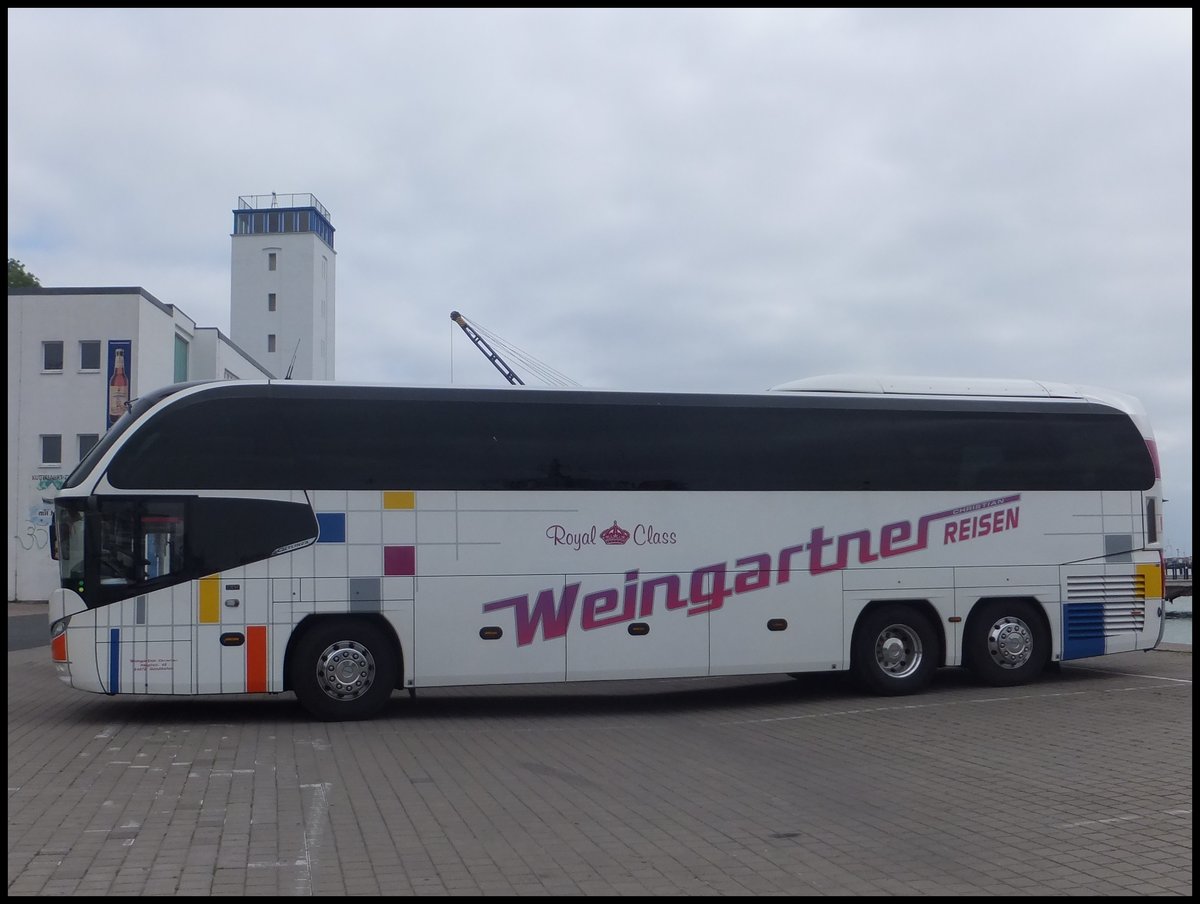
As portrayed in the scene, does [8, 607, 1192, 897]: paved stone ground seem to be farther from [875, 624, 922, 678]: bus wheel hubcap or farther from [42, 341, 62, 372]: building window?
[42, 341, 62, 372]: building window

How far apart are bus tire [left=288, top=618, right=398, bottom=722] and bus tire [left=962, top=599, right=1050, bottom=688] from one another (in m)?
7.11

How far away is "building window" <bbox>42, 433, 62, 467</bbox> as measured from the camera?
127 ft

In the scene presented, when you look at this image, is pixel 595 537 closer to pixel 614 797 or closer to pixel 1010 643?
pixel 614 797

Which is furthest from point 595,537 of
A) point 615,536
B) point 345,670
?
point 345,670

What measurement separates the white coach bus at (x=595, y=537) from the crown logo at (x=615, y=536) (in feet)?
0.16

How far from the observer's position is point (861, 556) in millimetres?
14445

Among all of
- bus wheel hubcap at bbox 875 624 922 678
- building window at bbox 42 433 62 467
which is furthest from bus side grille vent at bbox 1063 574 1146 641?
building window at bbox 42 433 62 467

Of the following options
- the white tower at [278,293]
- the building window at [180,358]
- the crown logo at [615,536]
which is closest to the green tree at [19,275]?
the building window at [180,358]

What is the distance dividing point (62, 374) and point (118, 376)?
206 cm

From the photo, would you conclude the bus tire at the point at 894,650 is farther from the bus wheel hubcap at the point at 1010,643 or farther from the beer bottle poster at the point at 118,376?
the beer bottle poster at the point at 118,376

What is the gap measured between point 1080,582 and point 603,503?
6.26m

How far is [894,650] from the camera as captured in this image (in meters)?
14.6

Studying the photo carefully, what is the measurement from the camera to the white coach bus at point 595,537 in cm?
1263

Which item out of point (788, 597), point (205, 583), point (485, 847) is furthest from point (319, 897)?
point (788, 597)
